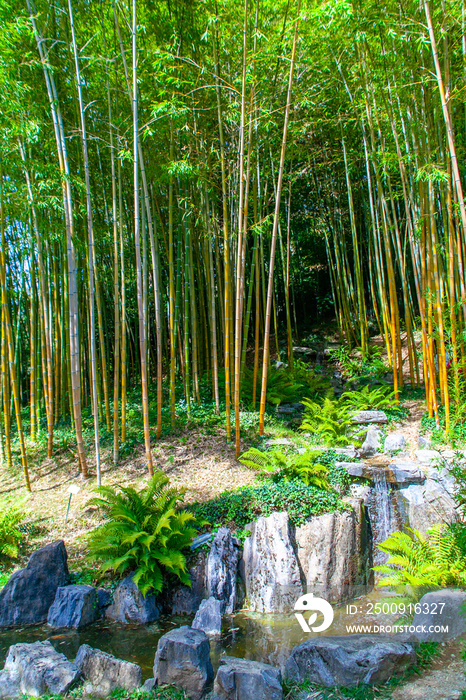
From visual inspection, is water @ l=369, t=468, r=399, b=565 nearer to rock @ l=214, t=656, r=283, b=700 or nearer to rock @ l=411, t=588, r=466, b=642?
rock @ l=411, t=588, r=466, b=642

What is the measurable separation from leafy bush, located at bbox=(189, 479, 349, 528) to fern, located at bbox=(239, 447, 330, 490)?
69mm

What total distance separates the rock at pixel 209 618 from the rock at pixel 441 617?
4.04 feet

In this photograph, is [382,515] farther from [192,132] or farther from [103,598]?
[192,132]

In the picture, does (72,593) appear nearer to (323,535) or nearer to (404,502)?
(323,535)

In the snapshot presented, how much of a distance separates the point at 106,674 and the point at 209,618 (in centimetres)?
86

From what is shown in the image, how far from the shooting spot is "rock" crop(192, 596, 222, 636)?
2766mm

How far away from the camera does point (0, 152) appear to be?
4277 mm

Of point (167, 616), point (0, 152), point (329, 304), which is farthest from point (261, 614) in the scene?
point (329, 304)

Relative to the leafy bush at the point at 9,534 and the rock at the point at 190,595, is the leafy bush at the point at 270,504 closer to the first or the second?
the rock at the point at 190,595

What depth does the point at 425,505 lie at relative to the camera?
3.64 meters

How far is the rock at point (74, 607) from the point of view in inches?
115

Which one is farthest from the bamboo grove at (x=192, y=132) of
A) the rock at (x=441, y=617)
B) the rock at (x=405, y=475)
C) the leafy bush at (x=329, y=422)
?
the rock at (x=441, y=617)

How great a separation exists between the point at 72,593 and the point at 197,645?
1.29 m

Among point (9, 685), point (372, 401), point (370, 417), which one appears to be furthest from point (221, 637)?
point (372, 401)
